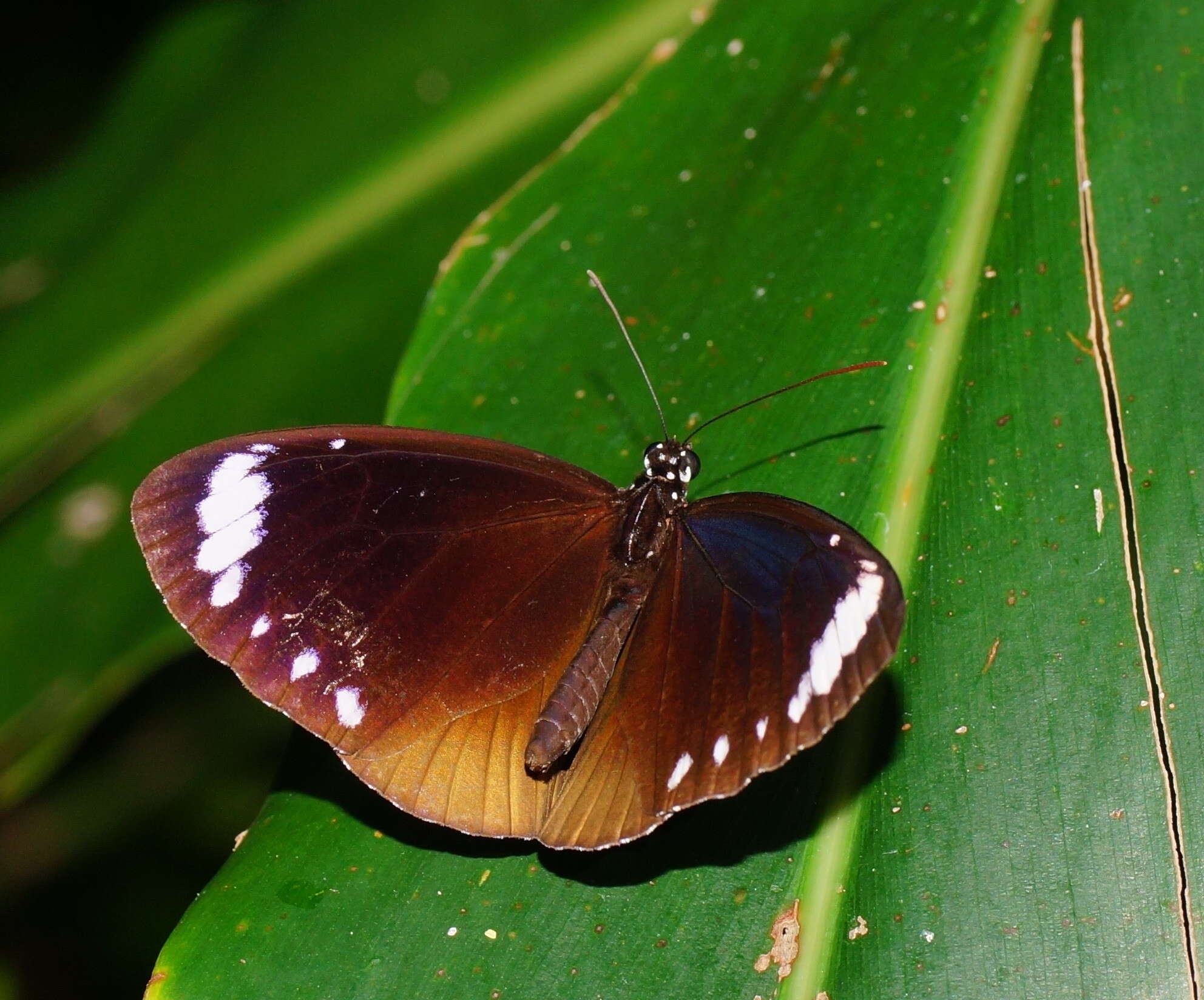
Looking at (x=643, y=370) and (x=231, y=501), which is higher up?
(x=231, y=501)

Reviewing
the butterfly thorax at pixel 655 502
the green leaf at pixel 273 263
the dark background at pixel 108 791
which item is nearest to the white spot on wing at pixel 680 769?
the butterfly thorax at pixel 655 502

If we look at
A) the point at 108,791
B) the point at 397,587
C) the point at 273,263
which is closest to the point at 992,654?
the point at 397,587

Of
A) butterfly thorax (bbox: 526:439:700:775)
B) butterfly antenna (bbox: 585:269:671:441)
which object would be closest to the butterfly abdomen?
butterfly thorax (bbox: 526:439:700:775)

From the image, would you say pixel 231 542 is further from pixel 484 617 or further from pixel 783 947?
pixel 783 947

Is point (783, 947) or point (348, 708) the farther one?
point (348, 708)

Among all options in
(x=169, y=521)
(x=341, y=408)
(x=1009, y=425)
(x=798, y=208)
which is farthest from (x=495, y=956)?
(x=341, y=408)

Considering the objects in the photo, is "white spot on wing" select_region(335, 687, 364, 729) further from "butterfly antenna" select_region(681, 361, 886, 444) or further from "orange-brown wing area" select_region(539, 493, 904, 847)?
"butterfly antenna" select_region(681, 361, 886, 444)

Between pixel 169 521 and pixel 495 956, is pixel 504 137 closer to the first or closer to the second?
pixel 169 521
